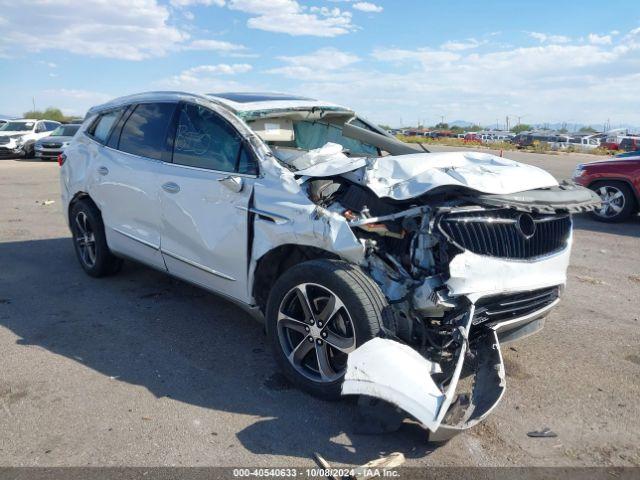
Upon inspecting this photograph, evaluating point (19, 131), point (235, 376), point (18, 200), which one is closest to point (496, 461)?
point (235, 376)

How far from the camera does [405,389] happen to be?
302 centimetres

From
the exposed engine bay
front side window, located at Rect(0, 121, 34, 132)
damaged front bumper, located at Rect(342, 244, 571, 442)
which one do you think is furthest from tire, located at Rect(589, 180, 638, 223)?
front side window, located at Rect(0, 121, 34, 132)

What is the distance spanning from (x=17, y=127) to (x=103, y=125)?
75.0 ft

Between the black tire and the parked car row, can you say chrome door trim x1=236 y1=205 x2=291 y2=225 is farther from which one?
the black tire

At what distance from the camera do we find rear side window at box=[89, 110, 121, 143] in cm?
573

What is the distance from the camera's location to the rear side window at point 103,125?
5730 mm

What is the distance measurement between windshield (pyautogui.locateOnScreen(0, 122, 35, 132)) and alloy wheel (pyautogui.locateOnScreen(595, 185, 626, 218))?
23642 mm

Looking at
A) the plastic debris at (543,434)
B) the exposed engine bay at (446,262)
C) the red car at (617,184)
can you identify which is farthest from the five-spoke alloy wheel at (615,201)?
the plastic debris at (543,434)

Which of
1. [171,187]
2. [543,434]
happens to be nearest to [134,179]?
[171,187]

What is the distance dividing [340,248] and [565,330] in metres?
2.45

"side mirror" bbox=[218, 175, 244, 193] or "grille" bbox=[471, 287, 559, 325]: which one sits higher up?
"side mirror" bbox=[218, 175, 244, 193]

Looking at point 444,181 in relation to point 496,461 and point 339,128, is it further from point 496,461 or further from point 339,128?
point 339,128

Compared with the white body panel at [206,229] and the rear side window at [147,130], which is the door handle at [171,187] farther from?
the rear side window at [147,130]

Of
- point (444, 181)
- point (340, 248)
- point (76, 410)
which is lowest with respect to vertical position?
point (76, 410)
